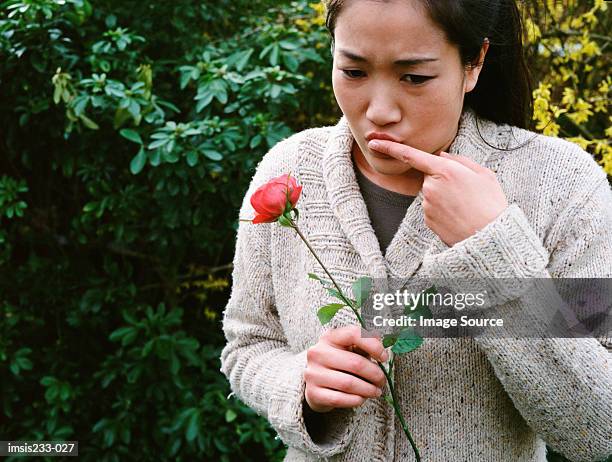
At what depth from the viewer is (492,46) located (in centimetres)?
128

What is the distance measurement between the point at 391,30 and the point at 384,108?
0.40ft

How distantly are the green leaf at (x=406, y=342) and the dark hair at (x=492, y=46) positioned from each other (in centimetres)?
48

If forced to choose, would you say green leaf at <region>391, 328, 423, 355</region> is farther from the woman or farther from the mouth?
the mouth

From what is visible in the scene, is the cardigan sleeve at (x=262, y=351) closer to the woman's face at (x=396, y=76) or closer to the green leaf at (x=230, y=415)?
the woman's face at (x=396, y=76)

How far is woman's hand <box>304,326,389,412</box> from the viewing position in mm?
1079

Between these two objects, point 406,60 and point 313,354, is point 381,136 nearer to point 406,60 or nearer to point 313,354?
point 406,60

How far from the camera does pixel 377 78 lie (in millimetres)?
1149

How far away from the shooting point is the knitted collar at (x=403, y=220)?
4.08ft

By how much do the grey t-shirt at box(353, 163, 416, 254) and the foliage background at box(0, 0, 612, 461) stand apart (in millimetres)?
776

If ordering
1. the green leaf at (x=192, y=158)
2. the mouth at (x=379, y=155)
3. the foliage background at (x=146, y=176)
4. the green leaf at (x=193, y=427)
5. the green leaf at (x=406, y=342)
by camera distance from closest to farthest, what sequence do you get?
1. the green leaf at (x=406, y=342)
2. the mouth at (x=379, y=155)
3. the green leaf at (x=192, y=158)
4. the foliage background at (x=146, y=176)
5. the green leaf at (x=193, y=427)

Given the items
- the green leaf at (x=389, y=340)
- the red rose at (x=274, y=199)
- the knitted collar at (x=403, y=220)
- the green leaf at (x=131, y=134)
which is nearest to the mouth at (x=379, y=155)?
the knitted collar at (x=403, y=220)

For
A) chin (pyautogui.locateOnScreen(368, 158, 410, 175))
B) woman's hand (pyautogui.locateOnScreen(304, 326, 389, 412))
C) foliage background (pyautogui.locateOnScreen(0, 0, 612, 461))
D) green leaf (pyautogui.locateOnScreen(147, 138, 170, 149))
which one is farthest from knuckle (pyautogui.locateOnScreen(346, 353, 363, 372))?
green leaf (pyautogui.locateOnScreen(147, 138, 170, 149))

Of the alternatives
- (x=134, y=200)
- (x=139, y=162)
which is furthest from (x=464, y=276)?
(x=134, y=200)

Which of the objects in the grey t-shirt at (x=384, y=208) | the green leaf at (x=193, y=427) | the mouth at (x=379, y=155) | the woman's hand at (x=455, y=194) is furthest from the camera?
the green leaf at (x=193, y=427)
